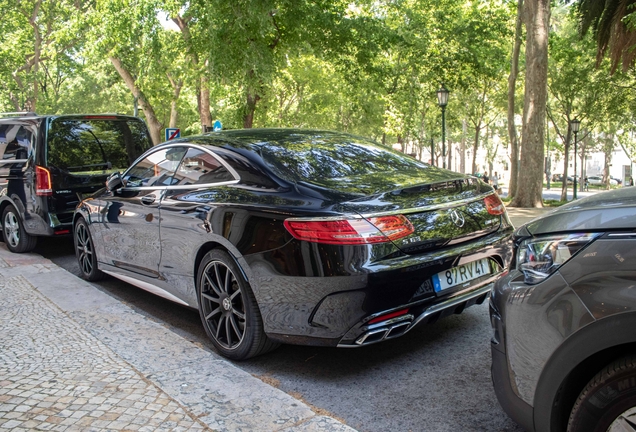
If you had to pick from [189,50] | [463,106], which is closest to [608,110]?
[463,106]

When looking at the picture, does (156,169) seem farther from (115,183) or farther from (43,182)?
(43,182)

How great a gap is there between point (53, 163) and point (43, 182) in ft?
0.92

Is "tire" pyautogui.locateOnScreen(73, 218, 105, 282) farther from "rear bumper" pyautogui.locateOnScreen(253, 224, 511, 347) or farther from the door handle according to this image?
"rear bumper" pyautogui.locateOnScreen(253, 224, 511, 347)

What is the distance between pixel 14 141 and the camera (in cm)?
845

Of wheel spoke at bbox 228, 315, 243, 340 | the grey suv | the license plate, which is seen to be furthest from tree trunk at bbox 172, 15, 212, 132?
the grey suv

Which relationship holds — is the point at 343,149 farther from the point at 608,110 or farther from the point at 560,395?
the point at 608,110

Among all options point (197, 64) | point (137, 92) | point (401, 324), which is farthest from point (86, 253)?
point (137, 92)

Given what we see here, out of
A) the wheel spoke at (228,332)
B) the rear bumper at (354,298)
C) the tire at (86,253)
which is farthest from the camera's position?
the tire at (86,253)

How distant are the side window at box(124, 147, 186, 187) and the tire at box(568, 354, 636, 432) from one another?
3.51m

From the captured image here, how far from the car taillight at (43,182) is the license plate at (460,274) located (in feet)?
19.6

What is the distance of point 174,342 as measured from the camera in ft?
13.9

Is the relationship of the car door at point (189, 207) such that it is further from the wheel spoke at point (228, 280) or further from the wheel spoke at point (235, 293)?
the wheel spoke at point (235, 293)

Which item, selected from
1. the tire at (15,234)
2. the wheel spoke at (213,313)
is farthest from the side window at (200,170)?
the tire at (15,234)

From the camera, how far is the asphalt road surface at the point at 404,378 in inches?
123
